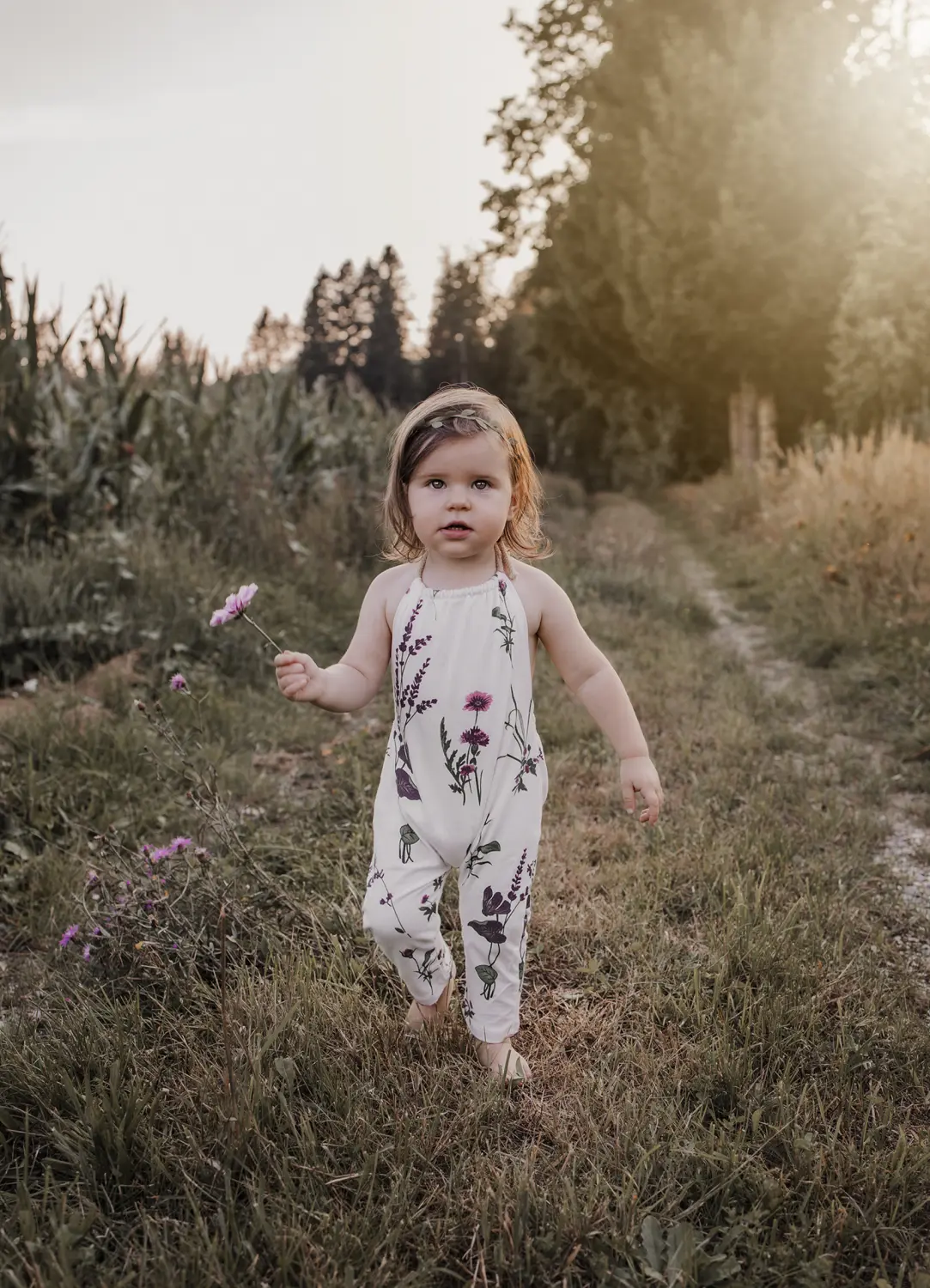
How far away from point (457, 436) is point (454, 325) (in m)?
44.4

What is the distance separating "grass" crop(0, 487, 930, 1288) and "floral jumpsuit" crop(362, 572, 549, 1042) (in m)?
0.21

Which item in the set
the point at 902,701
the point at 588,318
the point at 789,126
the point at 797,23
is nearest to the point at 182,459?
the point at 902,701

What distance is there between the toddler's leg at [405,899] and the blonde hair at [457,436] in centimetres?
61

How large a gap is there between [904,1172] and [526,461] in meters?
1.53

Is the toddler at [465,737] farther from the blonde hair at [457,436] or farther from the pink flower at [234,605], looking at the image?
the pink flower at [234,605]

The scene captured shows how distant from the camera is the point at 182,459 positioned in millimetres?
6863

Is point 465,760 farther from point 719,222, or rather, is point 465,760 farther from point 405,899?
point 719,222

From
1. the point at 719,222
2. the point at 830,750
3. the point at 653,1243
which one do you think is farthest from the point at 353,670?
the point at 719,222

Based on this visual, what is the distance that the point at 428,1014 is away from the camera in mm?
2104

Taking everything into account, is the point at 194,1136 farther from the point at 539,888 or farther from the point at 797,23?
the point at 797,23

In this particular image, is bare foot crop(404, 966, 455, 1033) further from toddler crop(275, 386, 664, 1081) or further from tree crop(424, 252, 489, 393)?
tree crop(424, 252, 489, 393)

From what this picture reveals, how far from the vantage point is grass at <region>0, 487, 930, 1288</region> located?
4.98ft

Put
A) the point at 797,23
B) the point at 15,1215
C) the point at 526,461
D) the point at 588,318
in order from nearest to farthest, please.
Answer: the point at 15,1215, the point at 526,461, the point at 797,23, the point at 588,318

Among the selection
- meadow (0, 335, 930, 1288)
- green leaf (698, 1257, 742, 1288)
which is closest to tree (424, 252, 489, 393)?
meadow (0, 335, 930, 1288)
